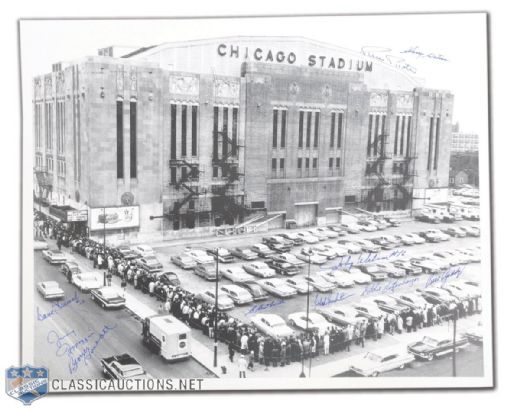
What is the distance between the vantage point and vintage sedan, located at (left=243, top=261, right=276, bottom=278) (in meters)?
15.5

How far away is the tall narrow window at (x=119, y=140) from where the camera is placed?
15108 millimetres

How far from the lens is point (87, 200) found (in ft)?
49.9

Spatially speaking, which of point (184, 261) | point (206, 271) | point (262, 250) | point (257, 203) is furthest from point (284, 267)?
point (184, 261)

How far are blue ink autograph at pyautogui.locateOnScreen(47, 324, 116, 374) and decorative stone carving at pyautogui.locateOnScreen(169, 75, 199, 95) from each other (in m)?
6.85

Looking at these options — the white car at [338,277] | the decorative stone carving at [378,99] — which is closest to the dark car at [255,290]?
the white car at [338,277]

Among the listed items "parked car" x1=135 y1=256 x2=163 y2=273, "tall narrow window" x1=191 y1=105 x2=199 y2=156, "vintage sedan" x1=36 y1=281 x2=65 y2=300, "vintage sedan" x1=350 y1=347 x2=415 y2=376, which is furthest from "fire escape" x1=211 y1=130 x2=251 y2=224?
"vintage sedan" x1=350 y1=347 x2=415 y2=376

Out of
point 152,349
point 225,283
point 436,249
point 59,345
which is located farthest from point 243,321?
point 436,249

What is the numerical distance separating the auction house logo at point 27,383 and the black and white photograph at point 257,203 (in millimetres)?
154

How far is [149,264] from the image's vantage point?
1529cm

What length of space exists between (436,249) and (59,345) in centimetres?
1095

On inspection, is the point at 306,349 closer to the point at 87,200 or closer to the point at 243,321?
the point at 243,321

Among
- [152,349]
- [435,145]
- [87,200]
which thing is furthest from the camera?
[435,145]

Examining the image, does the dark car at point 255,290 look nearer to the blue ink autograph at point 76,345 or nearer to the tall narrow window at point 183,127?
the blue ink autograph at point 76,345

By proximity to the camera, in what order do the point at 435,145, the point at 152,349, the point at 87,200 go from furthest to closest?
the point at 435,145 < the point at 87,200 < the point at 152,349
